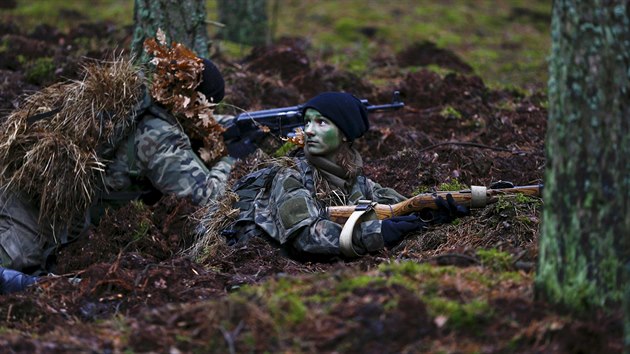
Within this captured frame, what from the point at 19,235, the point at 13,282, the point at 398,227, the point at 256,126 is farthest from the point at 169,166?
the point at 398,227

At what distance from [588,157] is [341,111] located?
2.96 metres

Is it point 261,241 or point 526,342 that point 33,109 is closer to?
point 261,241

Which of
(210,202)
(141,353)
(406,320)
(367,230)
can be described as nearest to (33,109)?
(210,202)

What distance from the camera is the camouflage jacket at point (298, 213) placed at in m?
6.59

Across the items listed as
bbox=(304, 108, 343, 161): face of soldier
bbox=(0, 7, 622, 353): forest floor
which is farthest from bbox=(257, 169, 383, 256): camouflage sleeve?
bbox=(304, 108, 343, 161): face of soldier

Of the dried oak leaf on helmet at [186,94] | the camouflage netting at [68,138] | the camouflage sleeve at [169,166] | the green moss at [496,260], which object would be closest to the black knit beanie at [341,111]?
the camouflage sleeve at [169,166]

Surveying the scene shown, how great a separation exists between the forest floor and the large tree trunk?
217 mm

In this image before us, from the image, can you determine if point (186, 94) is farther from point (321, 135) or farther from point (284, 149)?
point (321, 135)

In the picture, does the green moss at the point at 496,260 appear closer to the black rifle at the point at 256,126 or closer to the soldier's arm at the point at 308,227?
the soldier's arm at the point at 308,227

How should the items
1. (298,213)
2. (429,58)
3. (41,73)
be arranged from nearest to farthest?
(298,213)
(41,73)
(429,58)

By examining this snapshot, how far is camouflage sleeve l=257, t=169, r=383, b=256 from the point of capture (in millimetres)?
6570

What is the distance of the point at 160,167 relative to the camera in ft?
25.3

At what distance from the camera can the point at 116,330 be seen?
15.8 ft

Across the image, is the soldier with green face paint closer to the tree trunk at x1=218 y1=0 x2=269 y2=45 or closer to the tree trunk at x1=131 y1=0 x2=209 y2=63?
the tree trunk at x1=131 y1=0 x2=209 y2=63
